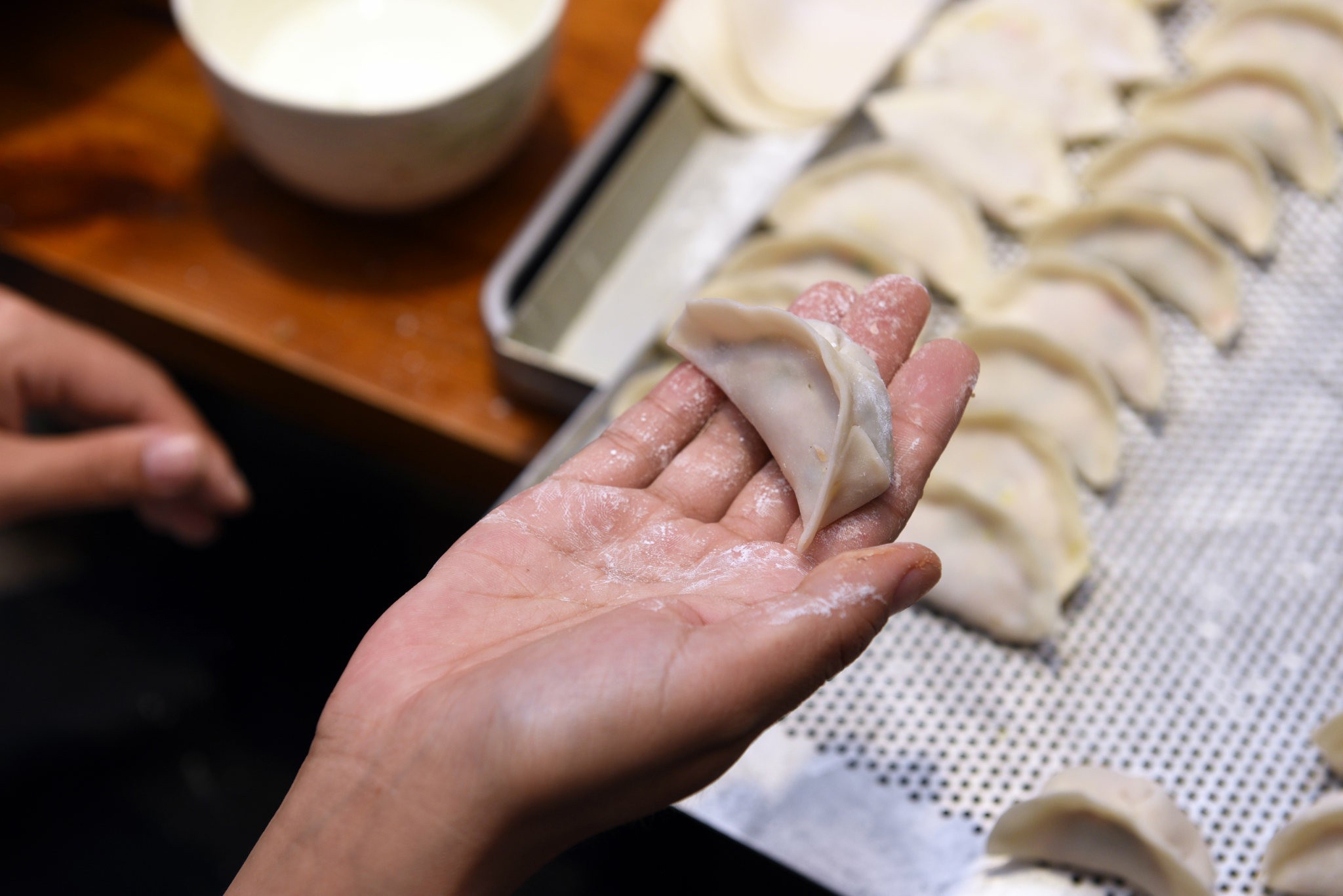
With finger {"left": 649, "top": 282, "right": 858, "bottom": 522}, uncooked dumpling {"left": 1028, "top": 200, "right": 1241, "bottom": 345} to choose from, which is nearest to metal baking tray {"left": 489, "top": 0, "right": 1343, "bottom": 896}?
uncooked dumpling {"left": 1028, "top": 200, "right": 1241, "bottom": 345}

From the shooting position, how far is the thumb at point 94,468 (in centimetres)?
150

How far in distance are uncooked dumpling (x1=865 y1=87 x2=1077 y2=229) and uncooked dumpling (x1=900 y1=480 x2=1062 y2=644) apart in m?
0.54

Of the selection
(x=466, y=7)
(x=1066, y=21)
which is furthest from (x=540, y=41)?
(x=1066, y=21)

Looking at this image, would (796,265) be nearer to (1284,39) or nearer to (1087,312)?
(1087,312)

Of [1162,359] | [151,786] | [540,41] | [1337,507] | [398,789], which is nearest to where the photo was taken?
[398,789]

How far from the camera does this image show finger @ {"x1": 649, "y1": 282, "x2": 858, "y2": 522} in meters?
1.14

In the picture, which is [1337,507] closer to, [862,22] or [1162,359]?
[1162,359]

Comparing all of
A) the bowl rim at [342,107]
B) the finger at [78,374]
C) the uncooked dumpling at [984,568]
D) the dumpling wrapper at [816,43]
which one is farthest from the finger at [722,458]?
the finger at [78,374]

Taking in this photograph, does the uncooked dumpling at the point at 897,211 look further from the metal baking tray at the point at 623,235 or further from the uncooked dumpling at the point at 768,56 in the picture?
the uncooked dumpling at the point at 768,56

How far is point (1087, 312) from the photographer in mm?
1533

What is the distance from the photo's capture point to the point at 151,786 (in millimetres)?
2059

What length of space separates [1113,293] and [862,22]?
0.86m

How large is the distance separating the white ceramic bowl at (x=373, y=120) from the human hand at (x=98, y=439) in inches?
16.5

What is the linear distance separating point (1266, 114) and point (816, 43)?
2.66 ft
